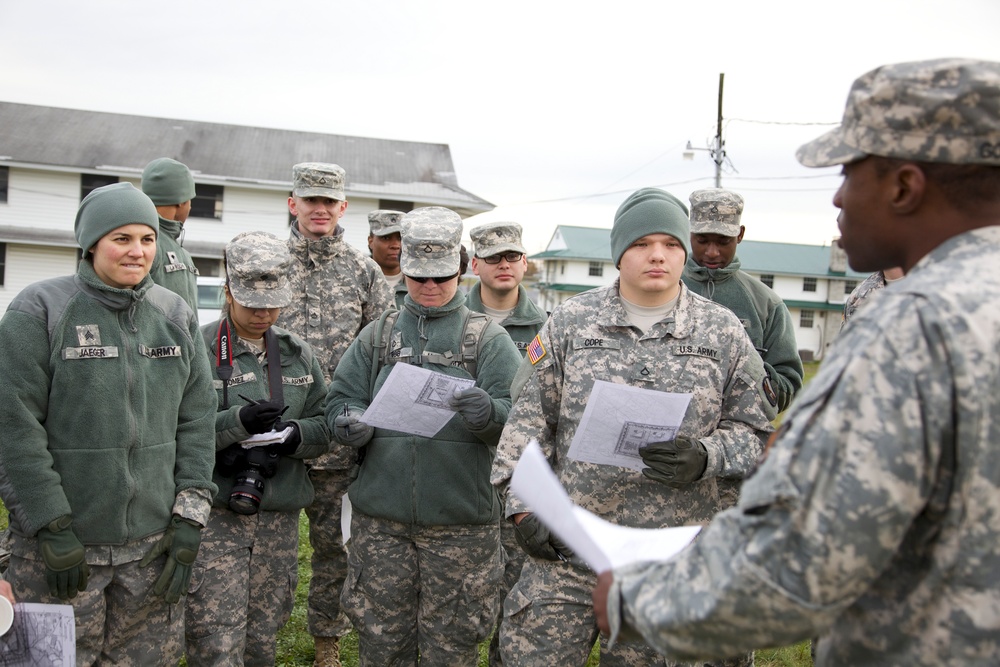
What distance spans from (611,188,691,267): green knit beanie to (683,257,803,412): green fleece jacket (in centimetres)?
134

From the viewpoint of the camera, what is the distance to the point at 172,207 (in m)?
6.41

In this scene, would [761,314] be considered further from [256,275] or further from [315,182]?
[315,182]

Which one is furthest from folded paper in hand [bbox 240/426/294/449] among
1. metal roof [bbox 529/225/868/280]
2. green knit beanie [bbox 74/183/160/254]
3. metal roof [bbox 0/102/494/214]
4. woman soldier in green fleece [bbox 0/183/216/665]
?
metal roof [bbox 529/225/868/280]

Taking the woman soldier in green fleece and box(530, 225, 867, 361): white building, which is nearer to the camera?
the woman soldier in green fleece

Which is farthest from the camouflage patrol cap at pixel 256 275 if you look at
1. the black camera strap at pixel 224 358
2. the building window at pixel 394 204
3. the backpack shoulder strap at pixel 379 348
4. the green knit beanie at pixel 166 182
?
the building window at pixel 394 204

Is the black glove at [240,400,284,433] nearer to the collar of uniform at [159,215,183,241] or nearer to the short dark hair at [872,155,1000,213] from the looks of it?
the collar of uniform at [159,215,183,241]

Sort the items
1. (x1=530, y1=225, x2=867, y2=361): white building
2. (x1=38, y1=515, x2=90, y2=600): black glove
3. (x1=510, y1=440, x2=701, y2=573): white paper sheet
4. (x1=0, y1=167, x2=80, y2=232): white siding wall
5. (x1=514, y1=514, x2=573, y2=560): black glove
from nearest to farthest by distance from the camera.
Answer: (x1=510, y1=440, x2=701, y2=573): white paper sheet
(x1=38, y1=515, x2=90, y2=600): black glove
(x1=514, y1=514, x2=573, y2=560): black glove
(x1=0, y1=167, x2=80, y2=232): white siding wall
(x1=530, y1=225, x2=867, y2=361): white building

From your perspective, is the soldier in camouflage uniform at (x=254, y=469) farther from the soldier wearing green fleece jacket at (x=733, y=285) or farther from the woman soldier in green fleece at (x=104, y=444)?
the soldier wearing green fleece jacket at (x=733, y=285)

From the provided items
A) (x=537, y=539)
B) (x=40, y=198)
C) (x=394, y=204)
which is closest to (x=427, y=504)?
(x=537, y=539)

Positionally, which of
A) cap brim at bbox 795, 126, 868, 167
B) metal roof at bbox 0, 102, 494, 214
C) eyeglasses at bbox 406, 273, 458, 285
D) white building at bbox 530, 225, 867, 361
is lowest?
white building at bbox 530, 225, 867, 361

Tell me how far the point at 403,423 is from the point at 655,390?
1389mm

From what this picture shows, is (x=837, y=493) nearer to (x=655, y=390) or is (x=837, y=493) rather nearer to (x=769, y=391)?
(x=655, y=390)

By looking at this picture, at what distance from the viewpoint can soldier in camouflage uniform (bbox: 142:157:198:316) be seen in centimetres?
608

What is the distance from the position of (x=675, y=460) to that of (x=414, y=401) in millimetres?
1415
